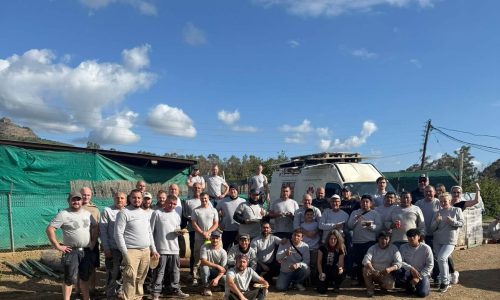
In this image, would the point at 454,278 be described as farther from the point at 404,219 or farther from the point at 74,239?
the point at 74,239

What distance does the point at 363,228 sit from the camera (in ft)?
26.3

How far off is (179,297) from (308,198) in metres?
2.92

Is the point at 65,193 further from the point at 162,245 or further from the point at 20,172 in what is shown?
the point at 162,245

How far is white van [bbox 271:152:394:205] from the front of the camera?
11.8 m

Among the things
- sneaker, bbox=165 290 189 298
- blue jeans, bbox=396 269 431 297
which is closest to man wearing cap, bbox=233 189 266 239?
sneaker, bbox=165 290 189 298

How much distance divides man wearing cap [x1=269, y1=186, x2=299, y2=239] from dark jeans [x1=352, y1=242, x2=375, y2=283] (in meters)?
1.25

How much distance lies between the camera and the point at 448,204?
808cm

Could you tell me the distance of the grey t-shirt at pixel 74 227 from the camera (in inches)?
250

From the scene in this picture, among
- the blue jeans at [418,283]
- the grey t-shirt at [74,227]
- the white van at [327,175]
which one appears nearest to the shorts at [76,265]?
the grey t-shirt at [74,227]

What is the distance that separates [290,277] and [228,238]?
4.73 feet

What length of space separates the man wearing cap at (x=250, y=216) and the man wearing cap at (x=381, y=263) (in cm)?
205

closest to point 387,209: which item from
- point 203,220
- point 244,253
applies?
point 244,253

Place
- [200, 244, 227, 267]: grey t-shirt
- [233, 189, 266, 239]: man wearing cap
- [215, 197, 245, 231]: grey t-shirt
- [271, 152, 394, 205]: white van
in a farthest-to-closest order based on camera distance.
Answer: [271, 152, 394, 205]: white van, [215, 197, 245, 231]: grey t-shirt, [233, 189, 266, 239]: man wearing cap, [200, 244, 227, 267]: grey t-shirt

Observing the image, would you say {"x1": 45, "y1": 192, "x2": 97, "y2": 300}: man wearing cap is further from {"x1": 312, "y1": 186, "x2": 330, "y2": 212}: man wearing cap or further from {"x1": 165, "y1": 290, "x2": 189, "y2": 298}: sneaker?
{"x1": 312, "y1": 186, "x2": 330, "y2": 212}: man wearing cap
